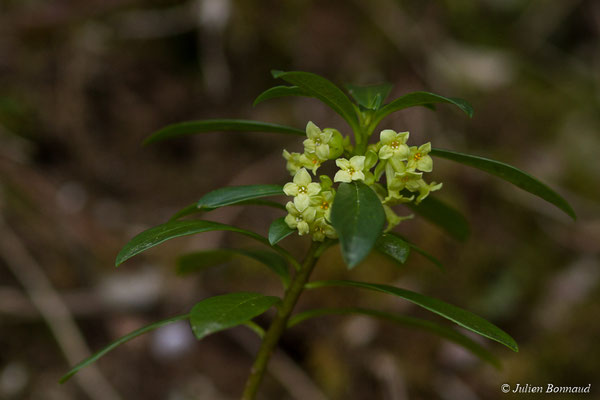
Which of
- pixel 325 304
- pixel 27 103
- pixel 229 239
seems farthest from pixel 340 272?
pixel 27 103

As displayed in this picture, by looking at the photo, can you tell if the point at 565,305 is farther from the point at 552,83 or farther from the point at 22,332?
the point at 22,332

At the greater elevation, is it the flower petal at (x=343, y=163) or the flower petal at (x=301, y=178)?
the flower petal at (x=343, y=163)

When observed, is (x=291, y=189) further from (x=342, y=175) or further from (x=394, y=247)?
(x=394, y=247)

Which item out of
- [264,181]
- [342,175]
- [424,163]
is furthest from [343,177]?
[264,181]

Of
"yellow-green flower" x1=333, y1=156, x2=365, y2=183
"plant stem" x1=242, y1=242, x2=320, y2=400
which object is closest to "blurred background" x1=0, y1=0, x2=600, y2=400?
"plant stem" x1=242, y1=242, x2=320, y2=400

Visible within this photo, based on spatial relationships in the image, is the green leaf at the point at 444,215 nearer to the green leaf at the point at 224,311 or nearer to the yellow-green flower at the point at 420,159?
the yellow-green flower at the point at 420,159

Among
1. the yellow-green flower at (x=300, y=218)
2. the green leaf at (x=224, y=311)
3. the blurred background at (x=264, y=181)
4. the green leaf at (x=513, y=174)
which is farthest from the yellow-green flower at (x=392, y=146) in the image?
the blurred background at (x=264, y=181)

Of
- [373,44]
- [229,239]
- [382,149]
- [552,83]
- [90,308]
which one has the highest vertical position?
[552,83]

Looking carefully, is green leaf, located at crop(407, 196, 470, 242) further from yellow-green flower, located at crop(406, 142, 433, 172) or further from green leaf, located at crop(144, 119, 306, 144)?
green leaf, located at crop(144, 119, 306, 144)
